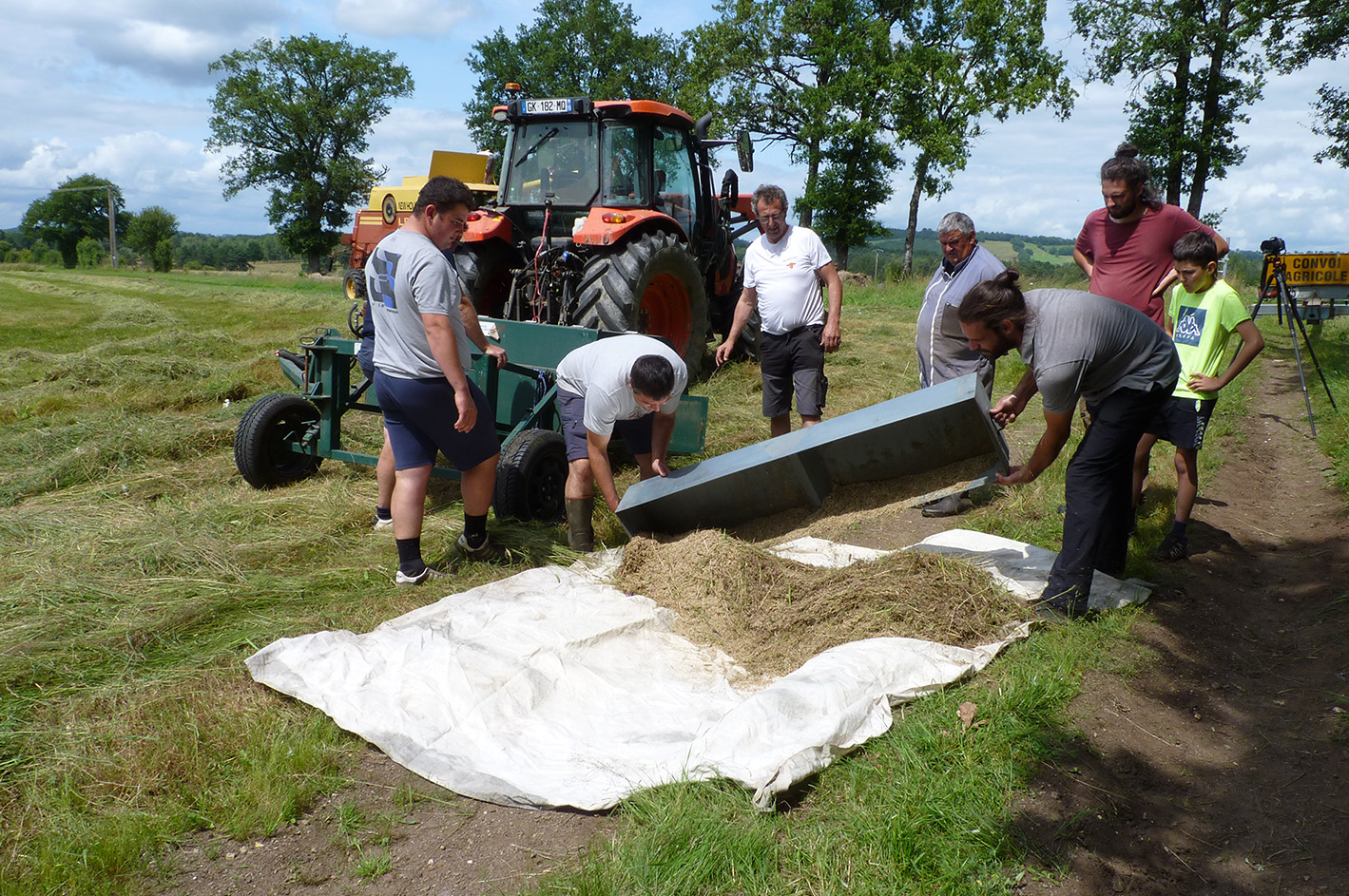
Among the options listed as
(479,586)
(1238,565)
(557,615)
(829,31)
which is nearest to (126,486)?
(479,586)

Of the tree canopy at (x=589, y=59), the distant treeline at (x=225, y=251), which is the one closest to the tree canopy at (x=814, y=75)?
the tree canopy at (x=589, y=59)

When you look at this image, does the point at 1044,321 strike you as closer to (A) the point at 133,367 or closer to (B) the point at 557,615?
(B) the point at 557,615

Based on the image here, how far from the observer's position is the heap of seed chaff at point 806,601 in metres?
3.20

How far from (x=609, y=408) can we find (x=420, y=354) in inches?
32.1

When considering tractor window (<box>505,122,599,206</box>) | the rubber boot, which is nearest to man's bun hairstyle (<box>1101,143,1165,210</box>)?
the rubber boot

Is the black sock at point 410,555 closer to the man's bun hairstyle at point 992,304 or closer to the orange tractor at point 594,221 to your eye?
the man's bun hairstyle at point 992,304

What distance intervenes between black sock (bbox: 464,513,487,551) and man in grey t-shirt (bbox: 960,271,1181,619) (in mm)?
2254

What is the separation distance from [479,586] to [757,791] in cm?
178

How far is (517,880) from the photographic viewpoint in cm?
212

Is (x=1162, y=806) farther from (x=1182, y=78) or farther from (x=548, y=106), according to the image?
(x=1182, y=78)

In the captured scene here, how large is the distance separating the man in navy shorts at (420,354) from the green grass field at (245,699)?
420 millimetres

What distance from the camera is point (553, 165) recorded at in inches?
283

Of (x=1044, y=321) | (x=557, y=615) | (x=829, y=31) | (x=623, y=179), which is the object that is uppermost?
(x=829, y=31)

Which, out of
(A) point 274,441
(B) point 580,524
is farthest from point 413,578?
(A) point 274,441
